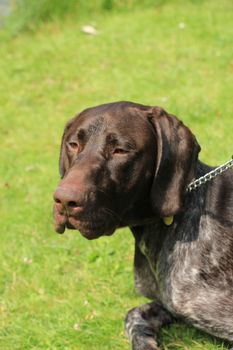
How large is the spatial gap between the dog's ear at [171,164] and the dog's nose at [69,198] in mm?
618

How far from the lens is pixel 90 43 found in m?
12.4

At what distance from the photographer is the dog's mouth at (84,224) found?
13.9ft

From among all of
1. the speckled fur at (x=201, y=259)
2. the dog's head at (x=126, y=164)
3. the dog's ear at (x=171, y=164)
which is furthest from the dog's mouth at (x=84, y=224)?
the speckled fur at (x=201, y=259)

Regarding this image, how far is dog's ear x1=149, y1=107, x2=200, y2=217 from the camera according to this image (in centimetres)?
450

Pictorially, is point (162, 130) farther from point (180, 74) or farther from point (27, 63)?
point (27, 63)

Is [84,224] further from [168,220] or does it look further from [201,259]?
[201,259]

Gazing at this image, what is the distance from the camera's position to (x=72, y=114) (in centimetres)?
Answer: 1054

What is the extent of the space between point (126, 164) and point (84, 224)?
17.6 inches

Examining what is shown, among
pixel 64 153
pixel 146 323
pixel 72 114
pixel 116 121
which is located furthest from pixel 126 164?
pixel 72 114

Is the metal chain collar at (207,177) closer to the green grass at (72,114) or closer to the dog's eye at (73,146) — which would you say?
the dog's eye at (73,146)

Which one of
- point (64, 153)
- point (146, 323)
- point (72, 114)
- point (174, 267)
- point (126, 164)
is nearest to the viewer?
point (126, 164)

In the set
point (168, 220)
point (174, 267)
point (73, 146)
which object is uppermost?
point (73, 146)

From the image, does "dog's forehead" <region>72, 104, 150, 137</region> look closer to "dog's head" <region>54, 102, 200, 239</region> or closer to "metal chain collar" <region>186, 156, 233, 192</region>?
"dog's head" <region>54, 102, 200, 239</region>

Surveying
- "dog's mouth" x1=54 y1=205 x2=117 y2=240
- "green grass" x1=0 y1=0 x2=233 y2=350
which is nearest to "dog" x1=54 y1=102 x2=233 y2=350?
"dog's mouth" x1=54 y1=205 x2=117 y2=240
